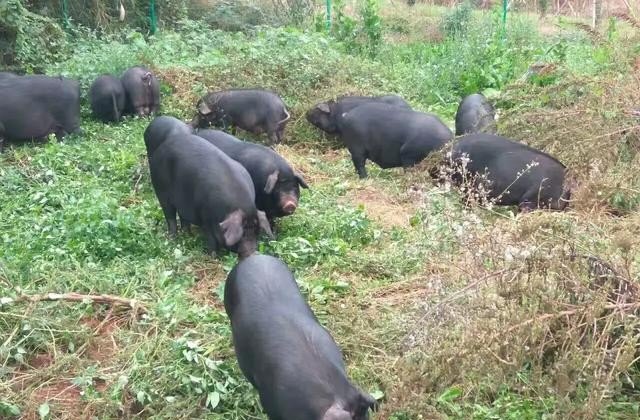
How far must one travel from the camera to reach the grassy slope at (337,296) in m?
4.16

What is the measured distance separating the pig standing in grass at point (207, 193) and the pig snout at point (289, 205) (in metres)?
0.47

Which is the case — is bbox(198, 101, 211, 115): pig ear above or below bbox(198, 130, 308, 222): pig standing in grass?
below

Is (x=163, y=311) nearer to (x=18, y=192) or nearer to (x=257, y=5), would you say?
(x=18, y=192)

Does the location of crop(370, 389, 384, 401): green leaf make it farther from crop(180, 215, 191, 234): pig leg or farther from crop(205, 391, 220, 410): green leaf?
crop(180, 215, 191, 234): pig leg

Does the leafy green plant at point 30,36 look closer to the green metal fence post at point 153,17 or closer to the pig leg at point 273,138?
the green metal fence post at point 153,17

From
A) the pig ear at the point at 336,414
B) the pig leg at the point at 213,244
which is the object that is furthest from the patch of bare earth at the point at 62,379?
the pig ear at the point at 336,414

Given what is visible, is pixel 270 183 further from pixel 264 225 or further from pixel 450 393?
pixel 450 393

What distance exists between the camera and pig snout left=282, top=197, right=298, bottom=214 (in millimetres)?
7255

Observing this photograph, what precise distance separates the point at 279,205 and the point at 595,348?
3.85 m

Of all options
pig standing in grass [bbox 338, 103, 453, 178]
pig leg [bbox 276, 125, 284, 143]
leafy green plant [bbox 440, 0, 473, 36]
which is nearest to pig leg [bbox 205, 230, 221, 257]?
pig standing in grass [bbox 338, 103, 453, 178]

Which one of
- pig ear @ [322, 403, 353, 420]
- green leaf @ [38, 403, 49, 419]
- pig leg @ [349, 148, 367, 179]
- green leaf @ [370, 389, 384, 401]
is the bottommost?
pig leg @ [349, 148, 367, 179]

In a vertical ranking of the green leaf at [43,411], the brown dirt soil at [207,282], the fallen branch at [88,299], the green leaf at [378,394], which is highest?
the fallen branch at [88,299]

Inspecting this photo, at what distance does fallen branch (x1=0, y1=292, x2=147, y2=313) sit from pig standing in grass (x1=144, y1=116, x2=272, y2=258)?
1031 mm

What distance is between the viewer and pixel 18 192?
828 cm
